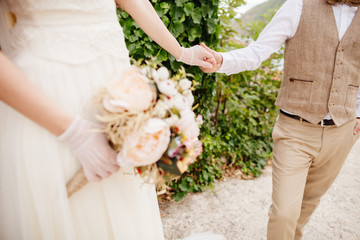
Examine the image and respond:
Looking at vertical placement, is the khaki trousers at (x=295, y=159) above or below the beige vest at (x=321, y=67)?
below

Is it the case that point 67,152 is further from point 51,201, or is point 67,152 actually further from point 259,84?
point 259,84

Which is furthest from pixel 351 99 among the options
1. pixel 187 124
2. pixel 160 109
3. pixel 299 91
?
pixel 160 109

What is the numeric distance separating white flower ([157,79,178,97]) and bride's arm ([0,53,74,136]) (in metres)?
0.33

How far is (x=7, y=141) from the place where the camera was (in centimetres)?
86

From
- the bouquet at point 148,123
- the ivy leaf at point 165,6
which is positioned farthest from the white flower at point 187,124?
the ivy leaf at point 165,6

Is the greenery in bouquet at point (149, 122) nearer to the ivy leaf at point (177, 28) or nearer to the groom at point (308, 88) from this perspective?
the groom at point (308, 88)

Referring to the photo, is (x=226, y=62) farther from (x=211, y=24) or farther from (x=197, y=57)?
(x=211, y=24)

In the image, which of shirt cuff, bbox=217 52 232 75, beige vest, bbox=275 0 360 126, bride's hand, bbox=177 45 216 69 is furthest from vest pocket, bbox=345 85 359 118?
bride's hand, bbox=177 45 216 69

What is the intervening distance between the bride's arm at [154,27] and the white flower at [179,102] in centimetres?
71

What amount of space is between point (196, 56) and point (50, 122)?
1118 millimetres

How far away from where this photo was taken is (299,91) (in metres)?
1.66

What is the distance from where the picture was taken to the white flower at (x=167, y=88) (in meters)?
0.85

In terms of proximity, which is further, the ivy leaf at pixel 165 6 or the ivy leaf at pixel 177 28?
the ivy leaf at pixel 177 28

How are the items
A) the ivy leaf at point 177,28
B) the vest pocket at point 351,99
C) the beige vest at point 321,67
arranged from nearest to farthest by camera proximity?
the beige vest at point 321,67
the vest pocket at point 351,99
the ivy leaf at point 177,28
